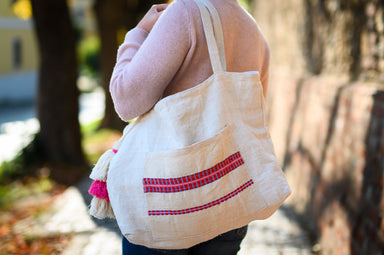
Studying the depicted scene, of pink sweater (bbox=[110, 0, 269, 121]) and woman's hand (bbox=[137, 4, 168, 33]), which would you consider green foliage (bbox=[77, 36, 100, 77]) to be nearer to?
woman's hand (bbox=[137, 4, 168, 33])

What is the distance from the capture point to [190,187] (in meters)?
1.67

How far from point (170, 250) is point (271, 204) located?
41 centimetres

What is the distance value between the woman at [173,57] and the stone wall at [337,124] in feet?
6.27

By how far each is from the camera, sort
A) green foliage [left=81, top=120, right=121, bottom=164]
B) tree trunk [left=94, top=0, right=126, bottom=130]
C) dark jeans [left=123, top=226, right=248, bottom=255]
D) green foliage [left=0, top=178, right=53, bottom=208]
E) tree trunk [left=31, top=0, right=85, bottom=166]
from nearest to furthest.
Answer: dark jeans [left=123, top=226, right=248, bottom=255] → green foliage [left=0, top=178, right=53, bottom=208] → tree trunk [left=31, top=0, right=85, bottom=166] → green foliage [left=81, top=120, right=121, bottom=164] → tree trunk [left=94, top=0, right=126, bottom=130]

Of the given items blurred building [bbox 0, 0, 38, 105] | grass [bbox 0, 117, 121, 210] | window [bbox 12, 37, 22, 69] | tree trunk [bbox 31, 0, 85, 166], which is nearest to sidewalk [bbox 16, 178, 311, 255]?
grass [bbox 0, 117, 121, 210]

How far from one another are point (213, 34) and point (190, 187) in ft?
1.77

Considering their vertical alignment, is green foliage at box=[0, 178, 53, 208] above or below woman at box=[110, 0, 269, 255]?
below

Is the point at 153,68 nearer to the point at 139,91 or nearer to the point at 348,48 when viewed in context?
the point at 139,91

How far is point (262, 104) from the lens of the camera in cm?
187

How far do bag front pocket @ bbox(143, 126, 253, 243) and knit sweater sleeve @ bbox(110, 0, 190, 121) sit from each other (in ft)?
0.72

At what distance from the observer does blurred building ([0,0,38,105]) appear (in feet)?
82.1

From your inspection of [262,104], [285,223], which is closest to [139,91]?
[262,104]

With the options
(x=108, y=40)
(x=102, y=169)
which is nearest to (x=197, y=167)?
(x=102, y=169)

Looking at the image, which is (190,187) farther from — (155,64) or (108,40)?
(108,40)
